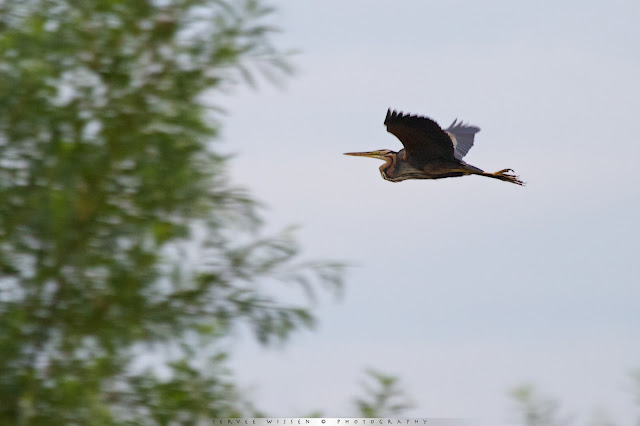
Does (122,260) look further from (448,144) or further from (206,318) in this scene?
(448,144)

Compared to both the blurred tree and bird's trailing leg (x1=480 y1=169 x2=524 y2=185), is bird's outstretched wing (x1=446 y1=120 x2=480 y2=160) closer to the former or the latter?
bird's trailing leg (x1=480 y1=169 x2=524 y2=185)

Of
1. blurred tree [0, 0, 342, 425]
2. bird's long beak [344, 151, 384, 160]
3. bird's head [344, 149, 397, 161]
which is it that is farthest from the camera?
bird's long beak [344, 151, 384, 160]

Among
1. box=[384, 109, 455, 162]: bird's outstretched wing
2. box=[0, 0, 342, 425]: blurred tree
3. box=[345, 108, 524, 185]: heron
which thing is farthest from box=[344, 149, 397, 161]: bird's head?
box=[0, 0, 342, 425]: blurred tree

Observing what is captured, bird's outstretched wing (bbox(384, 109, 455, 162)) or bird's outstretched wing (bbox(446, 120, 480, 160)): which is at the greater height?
bird's outstretched wing (bbox(446, 120, 480, 160))

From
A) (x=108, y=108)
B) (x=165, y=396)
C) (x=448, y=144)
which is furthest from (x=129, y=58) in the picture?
(x=448, y=144)

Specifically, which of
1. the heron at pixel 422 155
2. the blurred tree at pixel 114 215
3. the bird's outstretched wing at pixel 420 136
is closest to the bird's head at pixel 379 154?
the heron at pixel 422 155

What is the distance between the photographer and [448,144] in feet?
29.1

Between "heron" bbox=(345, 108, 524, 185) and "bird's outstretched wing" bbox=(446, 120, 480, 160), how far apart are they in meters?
0.22

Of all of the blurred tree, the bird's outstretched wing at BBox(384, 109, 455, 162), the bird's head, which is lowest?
the blurred tree

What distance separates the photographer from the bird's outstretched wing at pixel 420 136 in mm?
8141

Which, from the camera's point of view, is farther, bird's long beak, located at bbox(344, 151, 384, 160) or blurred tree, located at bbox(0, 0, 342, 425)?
bird's long beak, located at bbox(344, 151, 384, 160)

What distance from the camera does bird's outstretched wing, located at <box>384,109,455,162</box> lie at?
814 cm

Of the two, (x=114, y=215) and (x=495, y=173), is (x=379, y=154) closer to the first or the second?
(x=495, y=173)

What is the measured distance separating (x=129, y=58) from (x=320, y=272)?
190 centimetres
